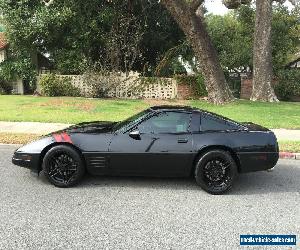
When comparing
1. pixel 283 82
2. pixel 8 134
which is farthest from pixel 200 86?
pixel 8 134

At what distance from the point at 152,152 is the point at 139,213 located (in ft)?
4.02

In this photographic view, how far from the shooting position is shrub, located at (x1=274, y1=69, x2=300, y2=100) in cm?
2408

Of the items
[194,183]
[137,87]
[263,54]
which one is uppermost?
[263,54]

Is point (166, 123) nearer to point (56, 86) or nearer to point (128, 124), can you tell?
point (128, 124)

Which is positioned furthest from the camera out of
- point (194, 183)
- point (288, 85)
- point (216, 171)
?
point (288, 85)

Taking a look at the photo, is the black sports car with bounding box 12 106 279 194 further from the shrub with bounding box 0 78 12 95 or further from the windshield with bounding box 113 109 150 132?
the shrub with bounding box 0 78 12 95

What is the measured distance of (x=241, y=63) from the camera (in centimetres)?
2903

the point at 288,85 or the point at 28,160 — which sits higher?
the point at 288,85

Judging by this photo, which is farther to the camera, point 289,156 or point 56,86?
point 56,86

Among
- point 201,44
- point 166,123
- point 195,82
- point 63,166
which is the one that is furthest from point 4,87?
point 166,123

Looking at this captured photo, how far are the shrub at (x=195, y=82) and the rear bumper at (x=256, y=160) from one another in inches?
598

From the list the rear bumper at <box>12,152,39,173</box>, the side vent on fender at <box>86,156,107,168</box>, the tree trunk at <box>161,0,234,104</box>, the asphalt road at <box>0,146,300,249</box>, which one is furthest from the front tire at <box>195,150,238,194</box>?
the tree trunk at <box>161,0,234,104</box>

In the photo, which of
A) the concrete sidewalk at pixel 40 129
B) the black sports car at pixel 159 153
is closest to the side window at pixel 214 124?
the black sports car at pixel 159 153

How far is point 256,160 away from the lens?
6.05 m
